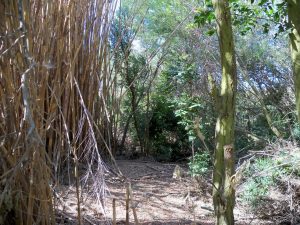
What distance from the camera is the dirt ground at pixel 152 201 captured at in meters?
3.36

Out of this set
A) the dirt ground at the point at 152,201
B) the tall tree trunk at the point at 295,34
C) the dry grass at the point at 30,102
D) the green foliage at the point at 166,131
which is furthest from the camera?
the green foliage at the point at 166,131

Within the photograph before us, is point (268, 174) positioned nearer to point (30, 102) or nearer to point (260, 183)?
point (260, 183)

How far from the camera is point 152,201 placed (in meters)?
4.41

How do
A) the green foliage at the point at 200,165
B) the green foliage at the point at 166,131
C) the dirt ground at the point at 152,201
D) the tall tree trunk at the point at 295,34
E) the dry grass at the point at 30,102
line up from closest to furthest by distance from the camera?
the dry grass at the point at 30,102 → the tall tree trunk at the point at 295,34 → the dirt ground at the point at 152,201 → the green foliage at the point at 200,165 → the green foliage at the point at 166,131

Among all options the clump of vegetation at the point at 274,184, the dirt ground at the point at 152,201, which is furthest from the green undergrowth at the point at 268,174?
the dirt ground at the point at 152,201

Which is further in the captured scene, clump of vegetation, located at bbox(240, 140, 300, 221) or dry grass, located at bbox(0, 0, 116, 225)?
clump of vegetation, located at bbox(240, 140, 300, 221)

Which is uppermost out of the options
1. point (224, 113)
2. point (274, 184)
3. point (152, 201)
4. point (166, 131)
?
point (166, 131)

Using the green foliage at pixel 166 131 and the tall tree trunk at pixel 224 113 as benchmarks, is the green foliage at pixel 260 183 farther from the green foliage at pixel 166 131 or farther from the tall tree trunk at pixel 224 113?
the green foliage at pixel 166 131

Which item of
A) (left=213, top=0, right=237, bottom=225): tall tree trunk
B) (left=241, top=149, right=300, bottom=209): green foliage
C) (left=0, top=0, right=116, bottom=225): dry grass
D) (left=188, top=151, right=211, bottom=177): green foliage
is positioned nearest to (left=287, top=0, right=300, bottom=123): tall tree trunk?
(left=213, top=0, right=237, bottom=225): tall tree trunk

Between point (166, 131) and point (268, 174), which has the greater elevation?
point (166, 131)

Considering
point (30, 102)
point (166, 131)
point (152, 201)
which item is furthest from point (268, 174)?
point (166, 131)

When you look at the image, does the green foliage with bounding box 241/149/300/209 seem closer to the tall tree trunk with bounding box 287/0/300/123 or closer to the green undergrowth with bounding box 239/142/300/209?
the green undergrowth with bounding box 239/142/300/209

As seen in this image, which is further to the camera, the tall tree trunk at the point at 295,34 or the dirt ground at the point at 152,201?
the dirt ground at the point at 152,201

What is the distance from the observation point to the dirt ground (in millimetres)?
3364
